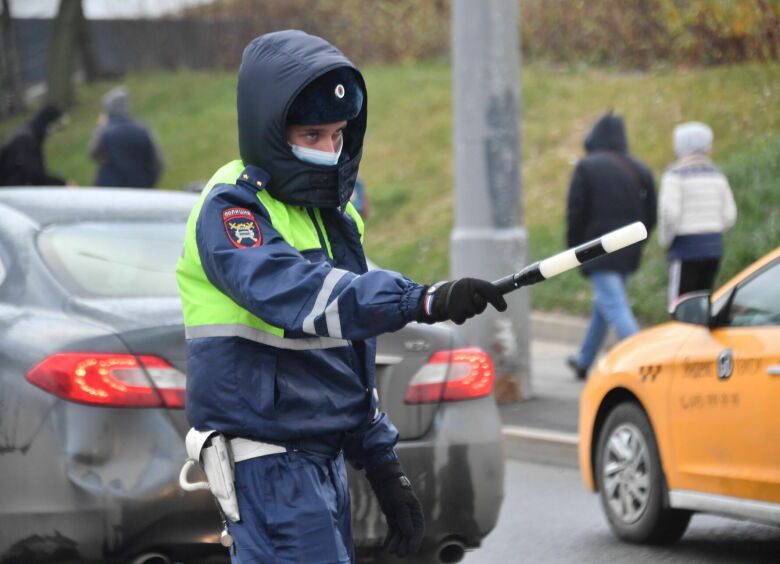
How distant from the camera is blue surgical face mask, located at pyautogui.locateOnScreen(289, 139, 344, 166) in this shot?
3.16 metres

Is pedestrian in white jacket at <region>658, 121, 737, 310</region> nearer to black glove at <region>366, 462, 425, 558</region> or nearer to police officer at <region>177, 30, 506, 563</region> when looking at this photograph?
black glove at <region>366, 462, 425, 558</region>

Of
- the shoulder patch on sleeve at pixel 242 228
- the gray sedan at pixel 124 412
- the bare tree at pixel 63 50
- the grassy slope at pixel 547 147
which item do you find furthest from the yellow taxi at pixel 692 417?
the bare tree at pixel 63 50

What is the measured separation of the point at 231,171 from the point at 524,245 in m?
7.04

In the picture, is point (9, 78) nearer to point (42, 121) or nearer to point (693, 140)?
point (42, 121)

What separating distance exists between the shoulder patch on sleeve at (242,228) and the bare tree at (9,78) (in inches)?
1268

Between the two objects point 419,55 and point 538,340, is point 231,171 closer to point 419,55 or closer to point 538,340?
point 538,340

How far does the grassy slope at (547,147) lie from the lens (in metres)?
13.9

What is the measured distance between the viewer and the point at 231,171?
3197 mm

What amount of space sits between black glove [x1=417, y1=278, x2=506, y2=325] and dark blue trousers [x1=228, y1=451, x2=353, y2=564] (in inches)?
20.8

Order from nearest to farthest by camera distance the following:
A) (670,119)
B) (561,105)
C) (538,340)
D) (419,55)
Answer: (538,340) → (670,119) → (561,105) → (419,55)

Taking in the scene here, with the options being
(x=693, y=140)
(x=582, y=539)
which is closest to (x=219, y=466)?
(x=582, y=539)

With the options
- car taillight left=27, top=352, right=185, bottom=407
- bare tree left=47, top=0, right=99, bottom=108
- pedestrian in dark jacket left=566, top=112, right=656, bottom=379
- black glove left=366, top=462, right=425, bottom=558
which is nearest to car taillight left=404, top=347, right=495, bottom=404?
car taillight left=27, top=352, right=185, bottom=407

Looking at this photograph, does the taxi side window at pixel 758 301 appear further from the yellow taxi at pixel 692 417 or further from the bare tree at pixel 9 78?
→ the bare tree at pixel 9 78

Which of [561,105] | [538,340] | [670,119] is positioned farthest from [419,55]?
[538,340]
